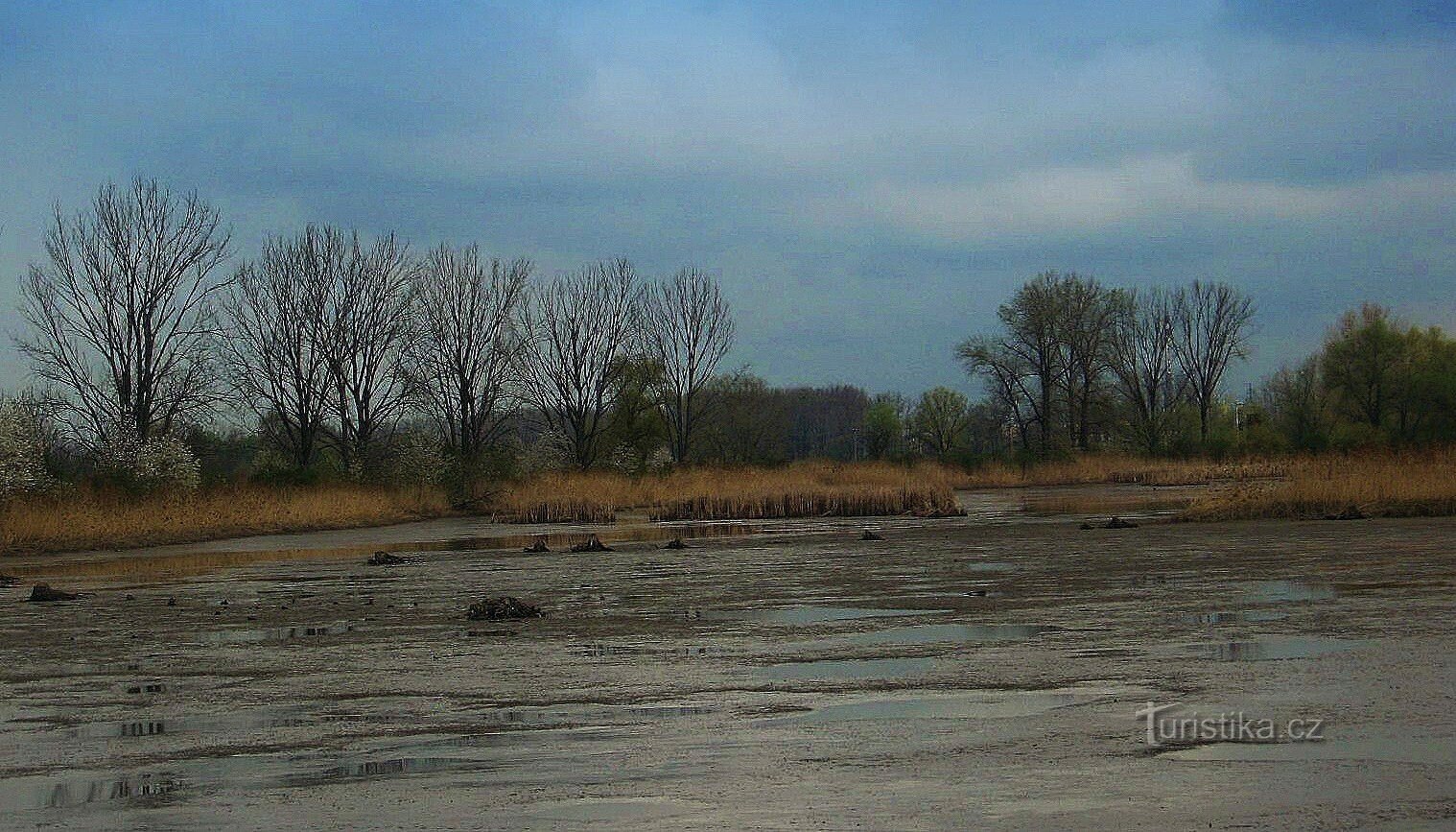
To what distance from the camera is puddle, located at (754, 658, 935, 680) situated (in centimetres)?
881

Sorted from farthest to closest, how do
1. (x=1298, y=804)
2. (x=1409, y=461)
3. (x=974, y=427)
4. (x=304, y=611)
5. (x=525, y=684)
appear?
1. (x=974, y=427)
2. (x=1409, y=461)
3. (x=304, y=611)
4. (x=525, y=684)
5. (x=1298, y=804)

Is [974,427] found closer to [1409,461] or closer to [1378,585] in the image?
[1409,461]

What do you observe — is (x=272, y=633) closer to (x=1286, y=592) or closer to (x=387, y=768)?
(x=387, y=768)

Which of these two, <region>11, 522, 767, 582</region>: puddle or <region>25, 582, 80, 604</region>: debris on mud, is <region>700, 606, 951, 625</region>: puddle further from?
<region>11, 522, 767, 582</region>: puddle

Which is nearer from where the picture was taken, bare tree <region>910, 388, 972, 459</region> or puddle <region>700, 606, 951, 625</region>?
puddle <region>700, 606, 951, 625</region>

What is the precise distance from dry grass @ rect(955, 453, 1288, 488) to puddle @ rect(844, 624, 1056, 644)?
162ft

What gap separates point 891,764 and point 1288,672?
3235 millimetres

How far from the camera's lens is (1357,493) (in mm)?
26438

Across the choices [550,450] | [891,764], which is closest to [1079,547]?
[891,764]

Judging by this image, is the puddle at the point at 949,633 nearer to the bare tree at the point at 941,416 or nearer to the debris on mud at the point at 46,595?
the debris on mud at the point at 46,595

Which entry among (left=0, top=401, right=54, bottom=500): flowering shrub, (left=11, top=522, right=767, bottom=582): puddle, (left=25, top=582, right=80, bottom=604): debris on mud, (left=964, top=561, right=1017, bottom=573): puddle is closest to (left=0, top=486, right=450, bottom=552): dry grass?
(left=0, top=401, right=54, bottom=500): flowering shrub

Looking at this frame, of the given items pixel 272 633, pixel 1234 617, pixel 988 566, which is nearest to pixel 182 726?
pixel 272 633

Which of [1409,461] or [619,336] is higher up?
[619,336]

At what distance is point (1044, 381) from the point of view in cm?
8912
